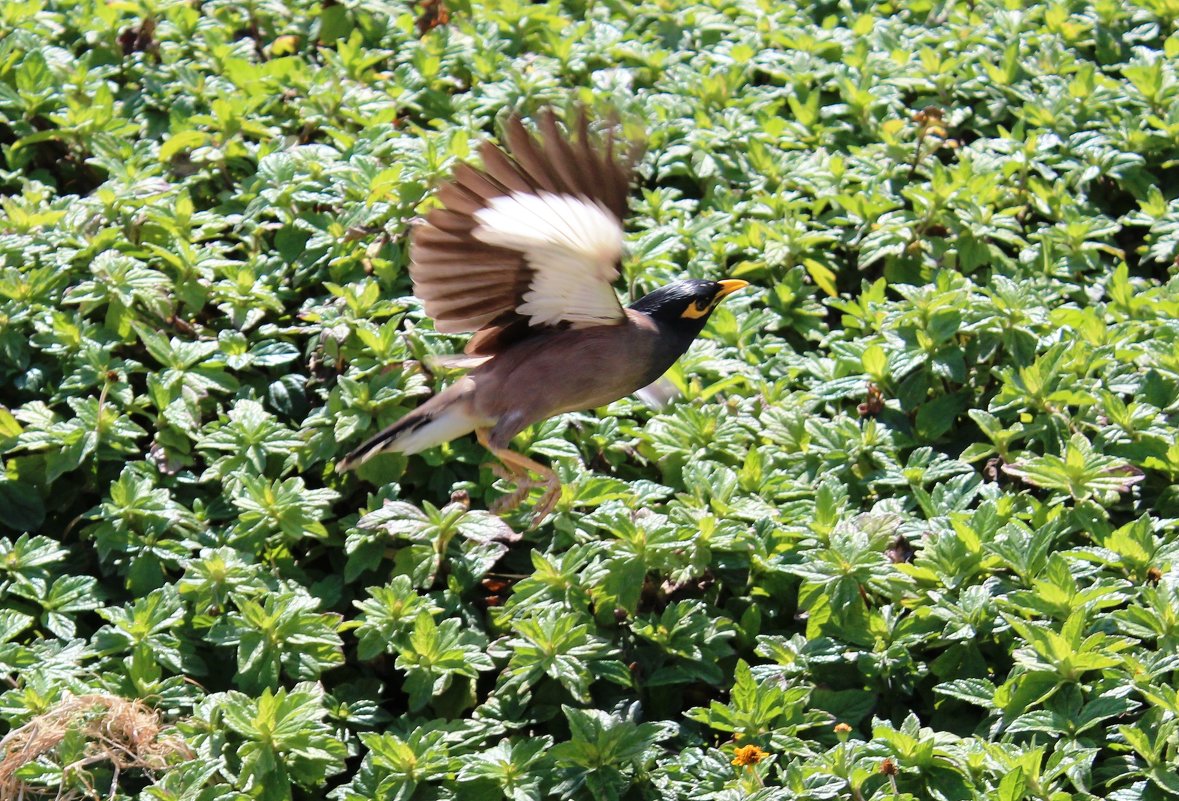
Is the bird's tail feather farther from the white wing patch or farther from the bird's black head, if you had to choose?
the bird's black head

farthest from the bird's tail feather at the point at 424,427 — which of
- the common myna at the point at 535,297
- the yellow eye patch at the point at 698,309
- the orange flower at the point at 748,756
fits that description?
the orange flower at the point at 748,756

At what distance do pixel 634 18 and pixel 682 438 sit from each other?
3.65 m

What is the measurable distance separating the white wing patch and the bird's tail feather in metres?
0.57

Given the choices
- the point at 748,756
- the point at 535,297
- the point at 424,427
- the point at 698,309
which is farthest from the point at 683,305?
the point at 748,756

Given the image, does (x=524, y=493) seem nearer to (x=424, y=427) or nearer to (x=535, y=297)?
(x=424, y=427)

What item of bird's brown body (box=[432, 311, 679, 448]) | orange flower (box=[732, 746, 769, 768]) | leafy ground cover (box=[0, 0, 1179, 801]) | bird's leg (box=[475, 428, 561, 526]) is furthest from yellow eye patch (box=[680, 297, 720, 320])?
orange flower (box=[732, 746, 769, 768])

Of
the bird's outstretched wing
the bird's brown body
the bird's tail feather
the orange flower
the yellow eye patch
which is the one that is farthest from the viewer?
the yellow eye patch

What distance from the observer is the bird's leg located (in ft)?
16.6

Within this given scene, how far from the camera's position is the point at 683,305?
17.0ft

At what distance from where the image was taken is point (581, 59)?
774 centimetres

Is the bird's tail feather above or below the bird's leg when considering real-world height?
above

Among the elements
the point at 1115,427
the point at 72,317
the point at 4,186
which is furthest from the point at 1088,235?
the point at 4,186

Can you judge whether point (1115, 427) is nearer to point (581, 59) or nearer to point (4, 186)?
point (581, 59)

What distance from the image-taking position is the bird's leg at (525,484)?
506cm
